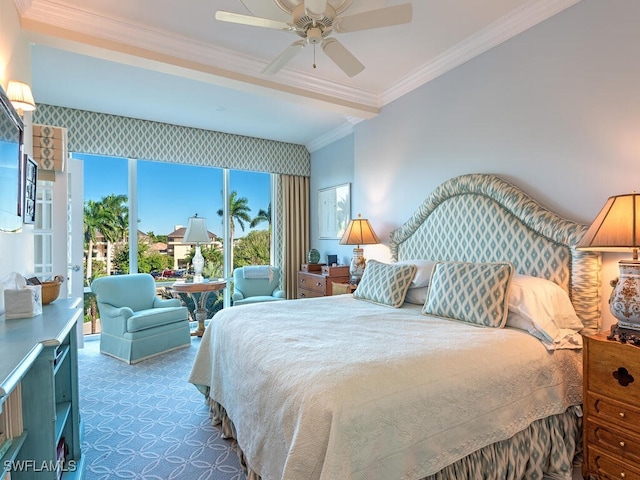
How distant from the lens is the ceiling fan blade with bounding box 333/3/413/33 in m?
1.87

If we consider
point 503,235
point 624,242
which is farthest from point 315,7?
point 503,235

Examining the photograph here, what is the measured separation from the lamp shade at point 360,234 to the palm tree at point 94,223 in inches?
129

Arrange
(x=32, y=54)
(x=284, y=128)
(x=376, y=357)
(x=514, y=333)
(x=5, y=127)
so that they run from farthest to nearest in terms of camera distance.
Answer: (x=284, y=128) → (x=32, y=54) → (x=514, y=333) → (x=5, y=127) → (x=376, y=357)

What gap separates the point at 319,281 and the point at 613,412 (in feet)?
10.3

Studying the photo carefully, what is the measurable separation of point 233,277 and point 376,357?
416 centimetres

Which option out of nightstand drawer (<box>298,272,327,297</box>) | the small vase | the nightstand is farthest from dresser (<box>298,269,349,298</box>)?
the small vase

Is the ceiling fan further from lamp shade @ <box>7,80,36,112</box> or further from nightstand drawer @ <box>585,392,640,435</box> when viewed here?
nightstand drawer @ <box>585,392,640,435</box>

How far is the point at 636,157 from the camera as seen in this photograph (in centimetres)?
198

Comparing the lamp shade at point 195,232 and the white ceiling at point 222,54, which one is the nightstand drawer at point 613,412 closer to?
the white ceiling at point 222,54

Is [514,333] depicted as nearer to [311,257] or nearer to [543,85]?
[543,85]

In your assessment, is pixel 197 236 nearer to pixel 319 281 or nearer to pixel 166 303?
pixel 166 303

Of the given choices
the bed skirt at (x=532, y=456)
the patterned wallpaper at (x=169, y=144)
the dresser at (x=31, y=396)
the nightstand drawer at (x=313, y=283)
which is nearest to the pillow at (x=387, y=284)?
the bed skirt at (x=532, y=456)

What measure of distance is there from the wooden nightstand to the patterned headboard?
0.50 meters

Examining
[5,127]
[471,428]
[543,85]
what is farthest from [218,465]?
[543,85]
